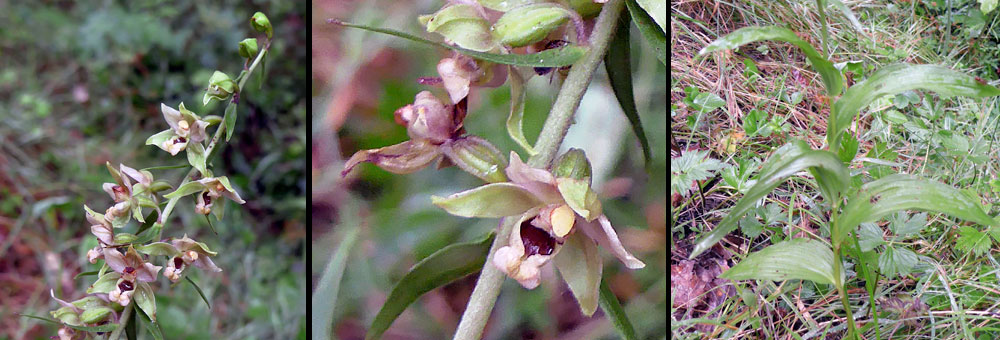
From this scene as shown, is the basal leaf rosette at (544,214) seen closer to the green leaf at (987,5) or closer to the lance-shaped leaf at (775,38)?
the lance-shaped leaf at (775,38)

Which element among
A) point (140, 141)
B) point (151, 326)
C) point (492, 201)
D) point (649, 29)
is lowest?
point (140, 141)

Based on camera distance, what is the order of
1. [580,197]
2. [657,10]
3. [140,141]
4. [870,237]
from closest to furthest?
[580,197], [657,10], [870,237], [140,141]

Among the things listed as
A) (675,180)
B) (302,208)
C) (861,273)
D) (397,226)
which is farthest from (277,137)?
(861,273)

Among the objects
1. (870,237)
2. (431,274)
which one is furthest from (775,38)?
(431,274)

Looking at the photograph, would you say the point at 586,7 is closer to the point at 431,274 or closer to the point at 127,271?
the point at 431,274

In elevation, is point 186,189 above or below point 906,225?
above

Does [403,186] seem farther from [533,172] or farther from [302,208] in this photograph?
[302,208]

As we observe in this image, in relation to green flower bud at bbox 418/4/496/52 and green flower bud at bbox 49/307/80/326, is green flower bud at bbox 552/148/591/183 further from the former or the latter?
green flower bud at bbox 49/307/80/326
